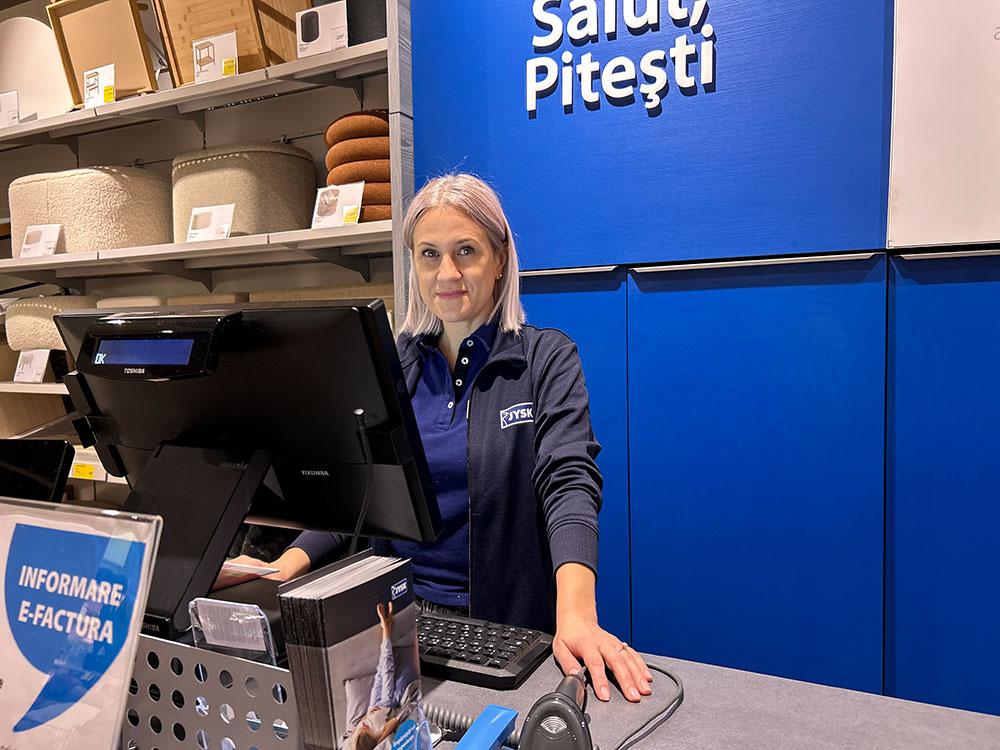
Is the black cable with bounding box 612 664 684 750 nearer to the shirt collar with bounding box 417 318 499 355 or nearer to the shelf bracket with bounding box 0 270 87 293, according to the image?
the shirt collar with bounding box 417 318 499 355

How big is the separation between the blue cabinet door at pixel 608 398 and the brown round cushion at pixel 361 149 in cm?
69

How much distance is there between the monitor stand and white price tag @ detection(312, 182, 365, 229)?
139 centimetres

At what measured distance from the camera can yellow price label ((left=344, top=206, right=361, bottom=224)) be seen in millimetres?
2156

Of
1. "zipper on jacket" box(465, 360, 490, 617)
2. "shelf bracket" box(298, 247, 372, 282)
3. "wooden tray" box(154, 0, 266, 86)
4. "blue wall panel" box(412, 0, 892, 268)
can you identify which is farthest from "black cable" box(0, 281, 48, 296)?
"zipper on jacket" box(465, 360, 490, 617)

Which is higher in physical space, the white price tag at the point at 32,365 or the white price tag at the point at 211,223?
the white price tag at the point at 211,223

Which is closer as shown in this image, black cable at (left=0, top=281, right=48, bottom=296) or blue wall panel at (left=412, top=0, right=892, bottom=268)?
blue wall panel at (left=412, top=0, right=892, bottom=268)

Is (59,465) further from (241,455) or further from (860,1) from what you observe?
(860,1)

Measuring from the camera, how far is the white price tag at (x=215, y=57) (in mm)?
2359

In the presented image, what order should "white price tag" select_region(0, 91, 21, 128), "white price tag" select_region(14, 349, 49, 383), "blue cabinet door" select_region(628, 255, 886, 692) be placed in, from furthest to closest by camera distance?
"white price tag" select_region(0, 91, 21, 128) → "white price tag" select_region(14, 349, 49, 383) → "blue cabinet door" select_region(628, 255, 886, 692)

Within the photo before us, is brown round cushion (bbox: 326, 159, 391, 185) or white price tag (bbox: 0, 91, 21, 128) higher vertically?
white price tag (bbox: 0, 91, 21, 128)

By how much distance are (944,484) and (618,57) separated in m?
1.26

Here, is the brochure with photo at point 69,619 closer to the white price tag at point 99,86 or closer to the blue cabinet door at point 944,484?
the blue cabinet door at point 944,484

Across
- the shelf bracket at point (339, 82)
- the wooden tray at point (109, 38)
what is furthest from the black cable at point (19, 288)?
the shelf bracket at point (339, 82)

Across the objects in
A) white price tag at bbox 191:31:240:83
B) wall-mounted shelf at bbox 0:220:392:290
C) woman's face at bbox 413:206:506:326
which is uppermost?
white price tag at bbox 191:31:240:83
